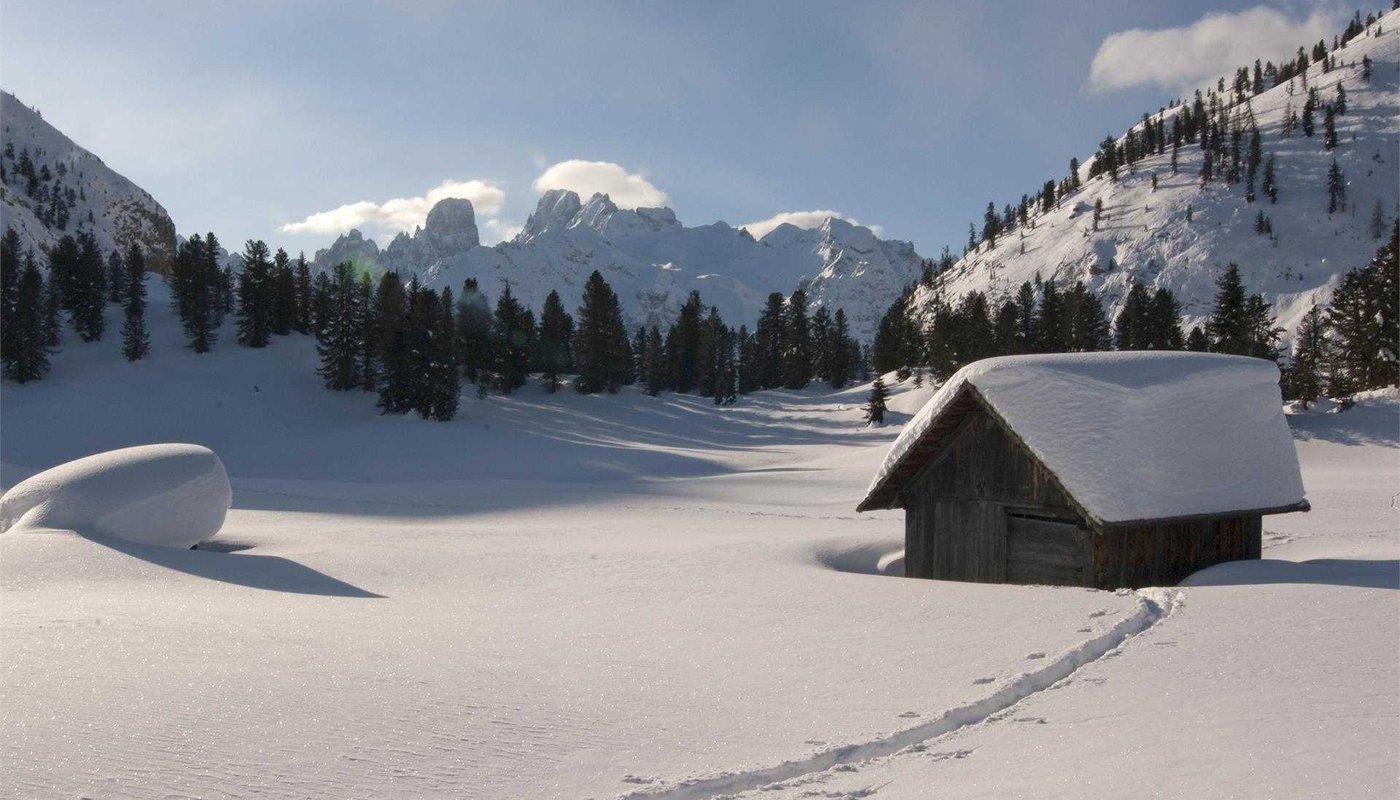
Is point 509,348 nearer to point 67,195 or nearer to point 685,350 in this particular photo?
point 685,350

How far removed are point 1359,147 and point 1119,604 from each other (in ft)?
571

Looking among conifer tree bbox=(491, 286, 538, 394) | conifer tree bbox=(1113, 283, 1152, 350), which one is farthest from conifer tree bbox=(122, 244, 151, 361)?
conifer tree bbox=(1113, 283, 1152, 350)

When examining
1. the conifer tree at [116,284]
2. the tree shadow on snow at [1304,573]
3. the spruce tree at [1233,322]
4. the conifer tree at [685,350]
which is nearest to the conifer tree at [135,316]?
Answer: the conifer tree at [116,284]

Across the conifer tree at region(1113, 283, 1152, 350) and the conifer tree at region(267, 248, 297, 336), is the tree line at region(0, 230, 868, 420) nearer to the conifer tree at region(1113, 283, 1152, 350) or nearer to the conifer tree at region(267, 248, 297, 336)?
the conifer tree at region(267, 248, 297, 336)

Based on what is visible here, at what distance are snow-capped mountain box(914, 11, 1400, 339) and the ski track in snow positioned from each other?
125713 mm

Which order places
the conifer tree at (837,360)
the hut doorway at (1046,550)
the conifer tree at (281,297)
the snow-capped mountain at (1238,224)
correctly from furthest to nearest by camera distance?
the snow-capped mountain at (1238,224)
the conifer tree at (837,360)
the conifer tree at (281,297)
the hut doorway at (1046,550)

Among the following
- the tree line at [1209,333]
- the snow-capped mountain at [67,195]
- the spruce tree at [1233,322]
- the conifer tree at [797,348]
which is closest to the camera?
the spruce tree at [1233,322]

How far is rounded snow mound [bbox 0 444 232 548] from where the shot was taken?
1994cm

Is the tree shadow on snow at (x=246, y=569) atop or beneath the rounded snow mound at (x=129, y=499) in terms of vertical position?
beneath

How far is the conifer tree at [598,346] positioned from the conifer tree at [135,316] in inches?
1297

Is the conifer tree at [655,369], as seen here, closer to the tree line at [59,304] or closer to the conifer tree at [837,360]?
the conifer tree at [837,360]

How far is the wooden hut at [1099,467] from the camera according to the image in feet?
49.5

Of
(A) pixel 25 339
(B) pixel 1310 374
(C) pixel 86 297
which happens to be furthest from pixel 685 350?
(A) pixel 25 339

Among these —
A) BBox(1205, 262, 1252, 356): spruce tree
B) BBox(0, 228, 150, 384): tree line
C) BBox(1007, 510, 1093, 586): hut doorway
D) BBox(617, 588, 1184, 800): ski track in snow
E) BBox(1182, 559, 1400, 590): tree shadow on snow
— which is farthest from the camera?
BBox(0, 228, 150, 384): tree line
